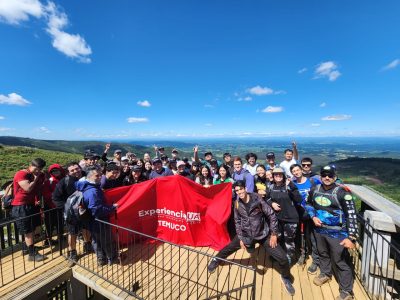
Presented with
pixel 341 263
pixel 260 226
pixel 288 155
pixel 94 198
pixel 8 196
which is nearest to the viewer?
pixel 341 263

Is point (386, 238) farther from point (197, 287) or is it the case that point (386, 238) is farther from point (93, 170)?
point (93, 170)

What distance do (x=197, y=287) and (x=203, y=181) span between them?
10.3 ft

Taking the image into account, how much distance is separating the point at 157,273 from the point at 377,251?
4.85 metres

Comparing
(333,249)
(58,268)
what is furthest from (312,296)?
(58,268)

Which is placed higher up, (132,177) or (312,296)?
(132,177)

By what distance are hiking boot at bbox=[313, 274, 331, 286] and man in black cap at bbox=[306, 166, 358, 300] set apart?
17.3 inches

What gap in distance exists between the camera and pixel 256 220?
5031 mm

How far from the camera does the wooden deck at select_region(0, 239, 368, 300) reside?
4934 millimetres

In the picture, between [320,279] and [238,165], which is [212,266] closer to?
[320,279]

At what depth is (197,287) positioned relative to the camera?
5.12m

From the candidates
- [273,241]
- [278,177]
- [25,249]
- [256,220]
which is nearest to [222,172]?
[278,177]

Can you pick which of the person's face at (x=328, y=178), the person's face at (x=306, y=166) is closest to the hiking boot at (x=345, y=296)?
the person's face at (x=328, y=178)

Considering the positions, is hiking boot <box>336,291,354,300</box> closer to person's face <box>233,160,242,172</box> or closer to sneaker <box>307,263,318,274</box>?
sneaker <box>307,263,318,274</box>

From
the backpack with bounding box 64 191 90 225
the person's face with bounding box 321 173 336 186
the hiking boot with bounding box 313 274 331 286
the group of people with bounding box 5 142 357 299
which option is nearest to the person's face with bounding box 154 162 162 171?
the group of people with bounding box 5 142 357 299
